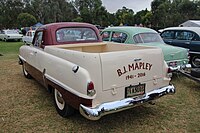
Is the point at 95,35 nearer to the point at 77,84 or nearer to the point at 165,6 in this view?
the point at 77,84

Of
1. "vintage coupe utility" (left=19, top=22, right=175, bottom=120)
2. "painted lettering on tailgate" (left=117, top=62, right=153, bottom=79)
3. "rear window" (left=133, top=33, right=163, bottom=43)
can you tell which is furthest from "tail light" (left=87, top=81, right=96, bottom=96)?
"rear window" (left=133, top=33, right=163, bottom=43)

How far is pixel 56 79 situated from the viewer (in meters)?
3.79

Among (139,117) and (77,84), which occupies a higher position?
(77,84)

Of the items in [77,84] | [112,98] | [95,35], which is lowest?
[112,98]

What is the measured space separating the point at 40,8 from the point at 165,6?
118 feet

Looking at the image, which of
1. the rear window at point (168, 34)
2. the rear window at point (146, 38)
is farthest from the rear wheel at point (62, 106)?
the rear window at point (168, 34)

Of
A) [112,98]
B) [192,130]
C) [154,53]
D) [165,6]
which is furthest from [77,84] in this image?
[165,6]

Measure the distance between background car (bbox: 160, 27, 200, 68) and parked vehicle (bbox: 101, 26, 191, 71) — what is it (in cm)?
171

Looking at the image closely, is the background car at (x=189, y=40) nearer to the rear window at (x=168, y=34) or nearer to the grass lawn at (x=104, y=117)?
the rear window at (x=168, y=34)

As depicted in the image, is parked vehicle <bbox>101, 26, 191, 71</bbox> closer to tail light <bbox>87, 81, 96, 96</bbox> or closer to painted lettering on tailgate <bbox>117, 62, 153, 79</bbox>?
painted lettering on tailgate <bbox>117, 62, 153, 79</bbox>

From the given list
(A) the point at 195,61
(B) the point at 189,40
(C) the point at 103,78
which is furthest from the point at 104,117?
(B) the point at 189,40

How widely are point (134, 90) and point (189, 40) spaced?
19.7 ft

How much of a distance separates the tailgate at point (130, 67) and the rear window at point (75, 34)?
2.15 m

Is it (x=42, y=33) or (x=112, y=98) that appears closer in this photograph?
(x=112, y=98)
